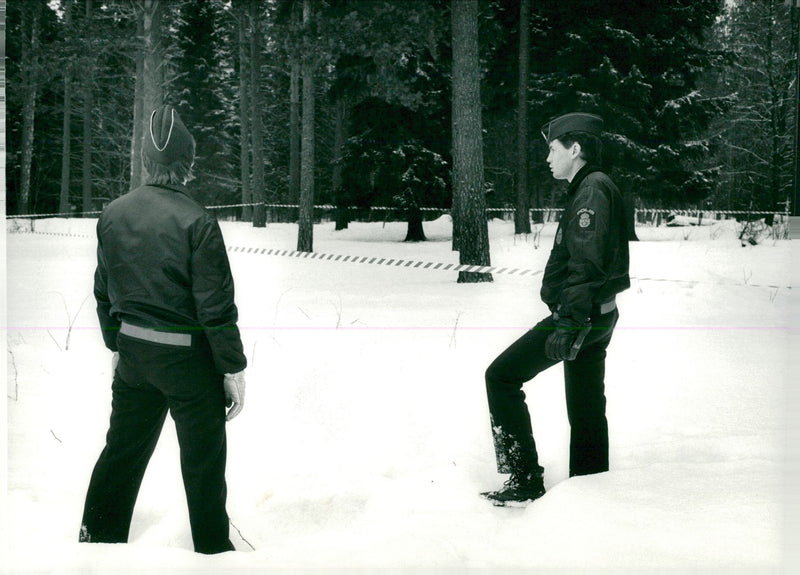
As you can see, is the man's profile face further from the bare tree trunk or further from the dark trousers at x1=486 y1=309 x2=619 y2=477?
the bare tree trunk

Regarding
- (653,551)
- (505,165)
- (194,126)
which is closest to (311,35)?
(653,551)

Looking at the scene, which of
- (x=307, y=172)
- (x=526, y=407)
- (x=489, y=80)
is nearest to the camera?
(x=526, y=407)

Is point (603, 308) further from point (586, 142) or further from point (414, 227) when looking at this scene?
point (414, 227)

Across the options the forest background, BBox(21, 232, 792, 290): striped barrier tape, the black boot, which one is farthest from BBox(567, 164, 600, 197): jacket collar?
the forest background

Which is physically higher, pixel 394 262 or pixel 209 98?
pixel 209 98

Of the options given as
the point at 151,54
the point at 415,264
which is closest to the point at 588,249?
the point at 415,264

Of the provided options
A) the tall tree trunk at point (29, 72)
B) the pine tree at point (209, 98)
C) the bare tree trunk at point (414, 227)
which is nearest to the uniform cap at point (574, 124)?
the tall tree trunk at point (29, 72)

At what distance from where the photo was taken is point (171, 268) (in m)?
3.01

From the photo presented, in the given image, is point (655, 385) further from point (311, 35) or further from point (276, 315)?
point (311, 35)

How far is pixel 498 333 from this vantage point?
824 centimetres

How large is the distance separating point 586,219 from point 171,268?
1800 millimetres

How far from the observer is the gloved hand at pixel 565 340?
141 inches

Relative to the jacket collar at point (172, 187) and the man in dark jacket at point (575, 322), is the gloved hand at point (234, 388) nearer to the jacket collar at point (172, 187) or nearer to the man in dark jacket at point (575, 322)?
the jacket collar at point (172, 187)

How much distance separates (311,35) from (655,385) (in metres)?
11.5
